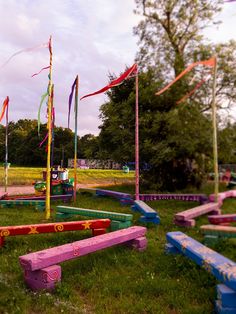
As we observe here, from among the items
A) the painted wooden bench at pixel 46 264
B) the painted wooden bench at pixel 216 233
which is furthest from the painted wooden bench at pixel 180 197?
the painted wooden bench at pixel 46 264

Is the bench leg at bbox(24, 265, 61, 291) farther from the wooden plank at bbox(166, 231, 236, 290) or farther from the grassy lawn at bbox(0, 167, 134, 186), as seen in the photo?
the grassy lawn at bbox(0, 167, 134, 186)

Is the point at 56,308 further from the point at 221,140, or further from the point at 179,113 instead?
the point at 179,113

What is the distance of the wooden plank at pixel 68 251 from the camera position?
14.6ft

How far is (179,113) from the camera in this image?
14.1 m

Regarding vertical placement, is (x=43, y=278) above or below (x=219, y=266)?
below

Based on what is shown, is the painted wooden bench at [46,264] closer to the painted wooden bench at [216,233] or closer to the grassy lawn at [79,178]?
the painted wooden bench at [216,233]

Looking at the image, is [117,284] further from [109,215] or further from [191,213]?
[191,213]

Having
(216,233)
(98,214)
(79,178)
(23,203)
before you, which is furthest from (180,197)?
(79,178)

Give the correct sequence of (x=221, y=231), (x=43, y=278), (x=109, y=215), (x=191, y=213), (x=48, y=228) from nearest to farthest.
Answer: (x=43, y=278), (x=221, y=231), (x=48, y=228), (x=109, y=215), (x=191, y=213)

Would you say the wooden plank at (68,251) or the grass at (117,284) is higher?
the wooden plank at (68,251)

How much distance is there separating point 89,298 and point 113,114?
1607cm

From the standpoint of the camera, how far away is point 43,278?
4.46 metres

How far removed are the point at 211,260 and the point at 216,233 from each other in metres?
2.13

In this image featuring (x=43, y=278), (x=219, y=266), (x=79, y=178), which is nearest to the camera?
(x=219, y=266)
